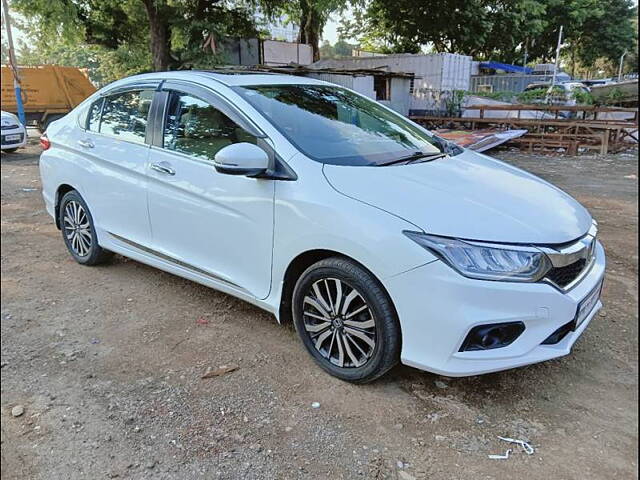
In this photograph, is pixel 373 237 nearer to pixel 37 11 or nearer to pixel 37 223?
pixel 37 223

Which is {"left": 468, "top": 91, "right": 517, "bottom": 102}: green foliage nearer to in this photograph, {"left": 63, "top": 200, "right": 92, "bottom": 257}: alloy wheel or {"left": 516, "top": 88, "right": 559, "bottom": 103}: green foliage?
{"left": 516, "top": 88, "right": 559, "bottom": 103}: green foliage

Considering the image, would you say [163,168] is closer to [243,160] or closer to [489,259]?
[243,160]

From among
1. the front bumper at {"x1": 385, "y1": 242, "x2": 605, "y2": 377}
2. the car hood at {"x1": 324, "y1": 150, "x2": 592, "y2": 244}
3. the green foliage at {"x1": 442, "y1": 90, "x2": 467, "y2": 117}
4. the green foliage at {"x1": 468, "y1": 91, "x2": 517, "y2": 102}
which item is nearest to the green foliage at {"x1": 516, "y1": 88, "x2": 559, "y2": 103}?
the green foliage at {"x1": 468, "y1": 91, "x2": 517, "y2": 102}

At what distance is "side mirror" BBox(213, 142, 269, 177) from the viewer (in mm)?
2756

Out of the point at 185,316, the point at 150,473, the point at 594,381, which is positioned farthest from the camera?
the point at 185,316

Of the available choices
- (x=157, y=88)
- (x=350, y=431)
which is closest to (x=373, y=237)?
(x=350, y=431)

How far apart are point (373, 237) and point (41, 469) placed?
5.81 ft

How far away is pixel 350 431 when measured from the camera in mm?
2424

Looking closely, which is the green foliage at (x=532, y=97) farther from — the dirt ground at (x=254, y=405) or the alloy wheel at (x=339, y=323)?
the alloy wheel at (x=339, y=323)

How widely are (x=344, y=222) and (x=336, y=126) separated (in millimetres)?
968

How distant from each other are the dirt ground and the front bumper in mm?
339

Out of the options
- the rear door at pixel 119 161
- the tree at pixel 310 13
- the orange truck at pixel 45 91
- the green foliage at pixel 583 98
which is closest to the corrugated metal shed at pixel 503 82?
the green foliage at pixel 583 98

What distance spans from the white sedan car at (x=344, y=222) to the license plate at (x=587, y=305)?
1 centimetres

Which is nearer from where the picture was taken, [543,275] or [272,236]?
[543,275]
